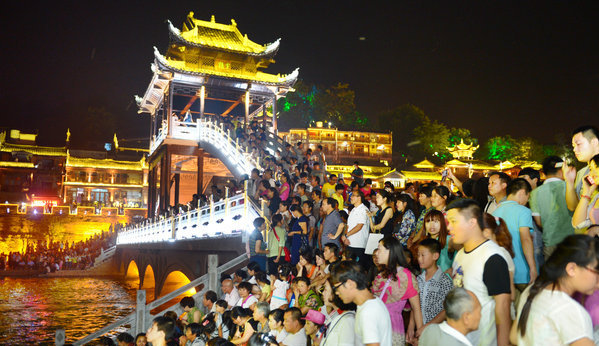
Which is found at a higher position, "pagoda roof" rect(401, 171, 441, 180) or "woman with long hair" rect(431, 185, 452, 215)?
"pagoda roof" rect(401, 171, 441, 180)

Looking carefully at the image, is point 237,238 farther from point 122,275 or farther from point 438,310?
point 122,275

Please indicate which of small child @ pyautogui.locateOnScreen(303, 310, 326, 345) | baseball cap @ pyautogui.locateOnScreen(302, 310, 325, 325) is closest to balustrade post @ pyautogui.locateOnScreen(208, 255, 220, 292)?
small child @ pyautogui.locateOnScreen(303, 310, 326, 345)

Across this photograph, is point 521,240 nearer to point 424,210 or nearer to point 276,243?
point 424,210

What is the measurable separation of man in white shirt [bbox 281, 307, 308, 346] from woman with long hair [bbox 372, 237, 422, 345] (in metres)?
1.21

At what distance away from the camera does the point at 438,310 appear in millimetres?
5027

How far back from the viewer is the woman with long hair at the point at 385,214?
26.2 ft

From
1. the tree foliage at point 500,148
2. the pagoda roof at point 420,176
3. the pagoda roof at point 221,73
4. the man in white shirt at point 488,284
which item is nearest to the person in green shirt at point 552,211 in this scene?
the man in white shirt at point 488,284

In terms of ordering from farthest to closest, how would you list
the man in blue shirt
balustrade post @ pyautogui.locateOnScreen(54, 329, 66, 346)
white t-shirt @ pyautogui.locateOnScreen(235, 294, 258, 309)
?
balustrade post @ pyautogui.locateOnScreen(54, 329, 66, 346) → white t-shirt @ pyautogui.locateOnScreen(235, 294, 258, 309) → the man in blue shirt

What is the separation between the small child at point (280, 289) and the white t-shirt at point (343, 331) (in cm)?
347

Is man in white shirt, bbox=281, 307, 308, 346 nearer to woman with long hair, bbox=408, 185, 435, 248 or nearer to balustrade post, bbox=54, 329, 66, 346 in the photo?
woman with long hair, bbox=408, 185, 435, 248

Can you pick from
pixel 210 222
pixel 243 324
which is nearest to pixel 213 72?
pixel 210 222

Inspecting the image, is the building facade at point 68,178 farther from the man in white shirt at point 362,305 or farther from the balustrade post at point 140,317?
the man in white shirt at point 362,305

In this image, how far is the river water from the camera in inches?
695

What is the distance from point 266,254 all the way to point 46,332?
11.4 meters
